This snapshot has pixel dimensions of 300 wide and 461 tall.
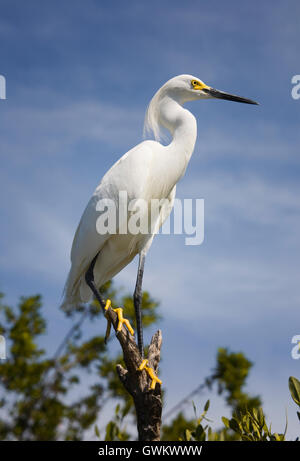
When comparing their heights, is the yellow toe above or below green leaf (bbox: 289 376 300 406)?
above

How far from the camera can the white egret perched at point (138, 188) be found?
14.5 ft

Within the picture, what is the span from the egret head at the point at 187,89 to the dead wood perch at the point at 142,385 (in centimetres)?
252

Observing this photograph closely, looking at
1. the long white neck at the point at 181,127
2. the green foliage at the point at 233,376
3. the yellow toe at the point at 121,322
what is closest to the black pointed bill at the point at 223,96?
the long white neck at the point at 181,127

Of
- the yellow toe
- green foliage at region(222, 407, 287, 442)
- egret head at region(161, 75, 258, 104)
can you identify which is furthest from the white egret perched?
green foliage at region(222, 407, 287, 442)

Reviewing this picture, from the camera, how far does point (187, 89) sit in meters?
4.81

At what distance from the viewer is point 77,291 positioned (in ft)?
15.8

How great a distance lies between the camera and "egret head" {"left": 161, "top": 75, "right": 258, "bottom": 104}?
480 cm

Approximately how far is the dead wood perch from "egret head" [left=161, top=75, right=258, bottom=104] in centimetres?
252

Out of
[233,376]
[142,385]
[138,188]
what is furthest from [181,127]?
[233,376]

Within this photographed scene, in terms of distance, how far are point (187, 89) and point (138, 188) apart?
1301 millimetres

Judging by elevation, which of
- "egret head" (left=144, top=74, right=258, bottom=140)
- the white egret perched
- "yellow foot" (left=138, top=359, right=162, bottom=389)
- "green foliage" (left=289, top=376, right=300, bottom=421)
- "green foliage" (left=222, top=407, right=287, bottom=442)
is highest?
"egret head" (left=144, top=74, right=258, bottom=140)

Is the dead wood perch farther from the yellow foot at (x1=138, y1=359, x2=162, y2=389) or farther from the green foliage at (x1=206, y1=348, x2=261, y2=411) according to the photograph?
the green foliage at (x1=206, y1=348, x2=261, y2=411)

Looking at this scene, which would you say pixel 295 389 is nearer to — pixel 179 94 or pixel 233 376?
pixel 179 94
